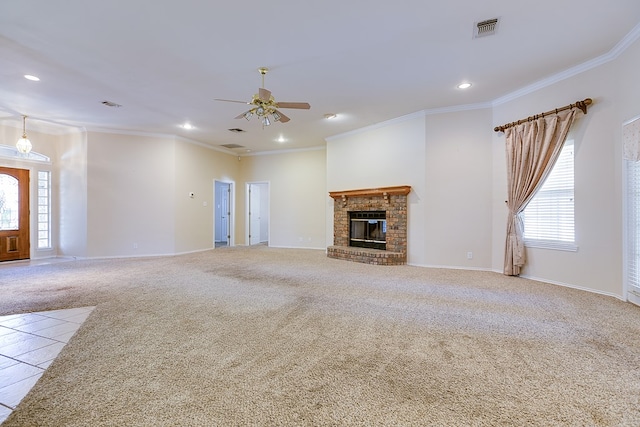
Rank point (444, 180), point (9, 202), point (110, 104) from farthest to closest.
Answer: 1. point (9, 202)
2. point (444, 180)
3. point (110, 104)

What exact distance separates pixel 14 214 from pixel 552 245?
34.3 ft

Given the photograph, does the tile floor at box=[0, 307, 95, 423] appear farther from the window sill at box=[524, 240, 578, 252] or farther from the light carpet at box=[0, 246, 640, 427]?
the window sill at box=[524, 240, 578, 252]

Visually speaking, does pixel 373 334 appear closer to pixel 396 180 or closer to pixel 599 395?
pixel 599 395

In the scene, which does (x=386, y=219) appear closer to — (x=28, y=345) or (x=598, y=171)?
(x=598, y=171)

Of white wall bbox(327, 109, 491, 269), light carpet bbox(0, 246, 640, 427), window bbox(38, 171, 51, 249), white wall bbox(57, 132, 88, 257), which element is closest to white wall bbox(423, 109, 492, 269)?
white wall bbox(327, 109, 491, 269)

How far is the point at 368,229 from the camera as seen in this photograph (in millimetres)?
6770

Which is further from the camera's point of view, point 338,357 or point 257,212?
point 257,212

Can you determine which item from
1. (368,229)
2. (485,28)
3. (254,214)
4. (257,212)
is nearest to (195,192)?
(254,214)

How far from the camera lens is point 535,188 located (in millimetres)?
4500

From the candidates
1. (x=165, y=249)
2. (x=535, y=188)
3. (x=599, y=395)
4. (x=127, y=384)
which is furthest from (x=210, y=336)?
(x=165, y=249)

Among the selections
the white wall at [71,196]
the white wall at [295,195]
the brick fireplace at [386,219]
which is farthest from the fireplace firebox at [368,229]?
the white wall at [71,196]

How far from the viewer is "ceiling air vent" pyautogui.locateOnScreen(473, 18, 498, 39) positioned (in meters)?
3.11

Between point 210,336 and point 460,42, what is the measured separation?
4085 mm

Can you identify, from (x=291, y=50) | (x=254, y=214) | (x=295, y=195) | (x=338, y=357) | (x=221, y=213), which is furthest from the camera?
(x=221, y=213)
